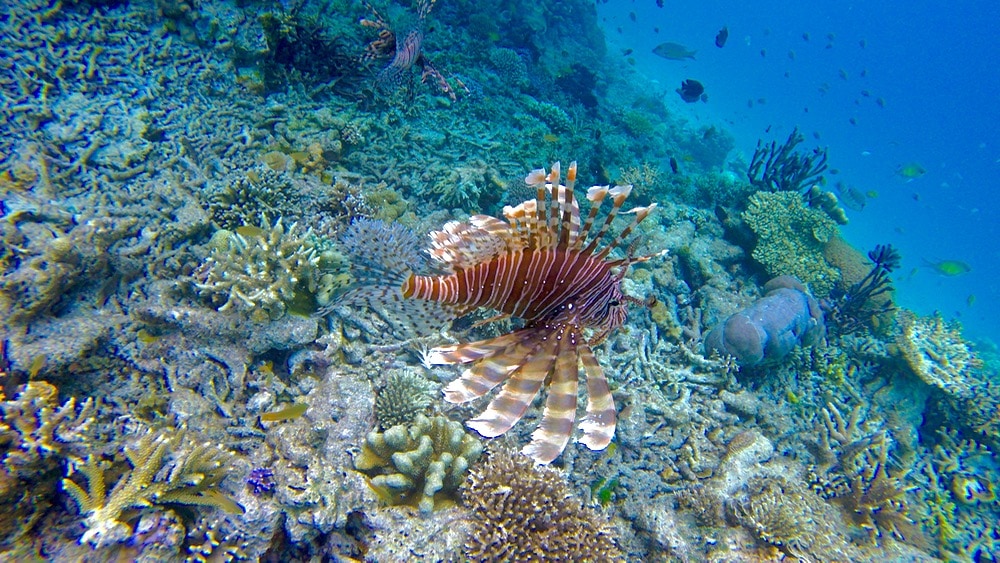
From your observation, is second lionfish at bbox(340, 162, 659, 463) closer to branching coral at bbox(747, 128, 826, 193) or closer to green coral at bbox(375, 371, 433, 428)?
green coral at bbox(375, 371, 433, 428)

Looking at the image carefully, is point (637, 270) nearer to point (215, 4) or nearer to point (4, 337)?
point (4, 337)

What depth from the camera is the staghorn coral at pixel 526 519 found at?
2.86 meters

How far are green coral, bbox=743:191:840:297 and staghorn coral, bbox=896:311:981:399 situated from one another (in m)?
1.23

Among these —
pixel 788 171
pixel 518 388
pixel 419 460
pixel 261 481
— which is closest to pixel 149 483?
pixel 261 481

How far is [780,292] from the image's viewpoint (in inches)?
229

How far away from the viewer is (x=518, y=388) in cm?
206

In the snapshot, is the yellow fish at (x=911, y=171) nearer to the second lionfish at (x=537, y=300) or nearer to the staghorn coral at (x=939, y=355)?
the staghorn coral at (x=939, y=355)

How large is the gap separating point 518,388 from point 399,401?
1.61 meters

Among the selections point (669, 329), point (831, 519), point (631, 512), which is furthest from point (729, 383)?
point (631, 512)

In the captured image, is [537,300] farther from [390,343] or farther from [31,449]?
[31,449]

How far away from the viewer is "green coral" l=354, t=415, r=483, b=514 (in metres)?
2.94

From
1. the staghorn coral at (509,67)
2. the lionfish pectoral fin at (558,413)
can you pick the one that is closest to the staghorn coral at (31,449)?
the lionfish pectoral fin at (558,413)

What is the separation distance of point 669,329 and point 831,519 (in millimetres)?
2441

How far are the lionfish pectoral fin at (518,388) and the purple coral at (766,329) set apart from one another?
12.6 feet
